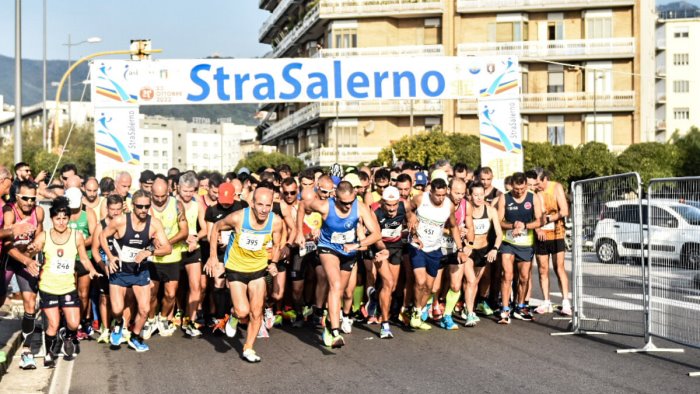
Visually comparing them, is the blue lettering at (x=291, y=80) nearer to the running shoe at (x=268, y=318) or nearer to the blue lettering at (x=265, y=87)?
the blue lettering at (x=265, y=87)

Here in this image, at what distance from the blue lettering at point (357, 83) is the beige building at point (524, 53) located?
44901 millimetres

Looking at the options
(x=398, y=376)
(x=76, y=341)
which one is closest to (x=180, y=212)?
(x=76, y=341)

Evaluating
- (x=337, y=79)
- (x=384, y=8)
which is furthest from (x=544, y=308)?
(x=384, y=8)

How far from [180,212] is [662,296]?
5805mm

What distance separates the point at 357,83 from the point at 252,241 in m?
8.60

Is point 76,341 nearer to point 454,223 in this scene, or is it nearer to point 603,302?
point 454,223

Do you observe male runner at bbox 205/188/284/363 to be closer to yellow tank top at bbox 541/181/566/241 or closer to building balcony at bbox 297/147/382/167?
yellow tank top at bbox 541/181/566/241

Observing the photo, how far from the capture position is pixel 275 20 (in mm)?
81500

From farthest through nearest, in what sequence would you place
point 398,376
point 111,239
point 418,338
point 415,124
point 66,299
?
point 415,124
point 418,338
point 111,239
point 66,299
point 398,376

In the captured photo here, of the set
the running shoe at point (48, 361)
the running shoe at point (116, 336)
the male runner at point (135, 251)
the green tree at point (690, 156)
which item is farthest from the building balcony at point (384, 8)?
the running shoe at point (48, 361)

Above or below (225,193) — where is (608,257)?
below

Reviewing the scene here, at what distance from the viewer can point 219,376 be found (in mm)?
9680

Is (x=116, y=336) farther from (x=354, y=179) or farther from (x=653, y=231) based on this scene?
(x=653, y=231)

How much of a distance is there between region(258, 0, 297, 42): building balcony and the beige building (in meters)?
11.3
